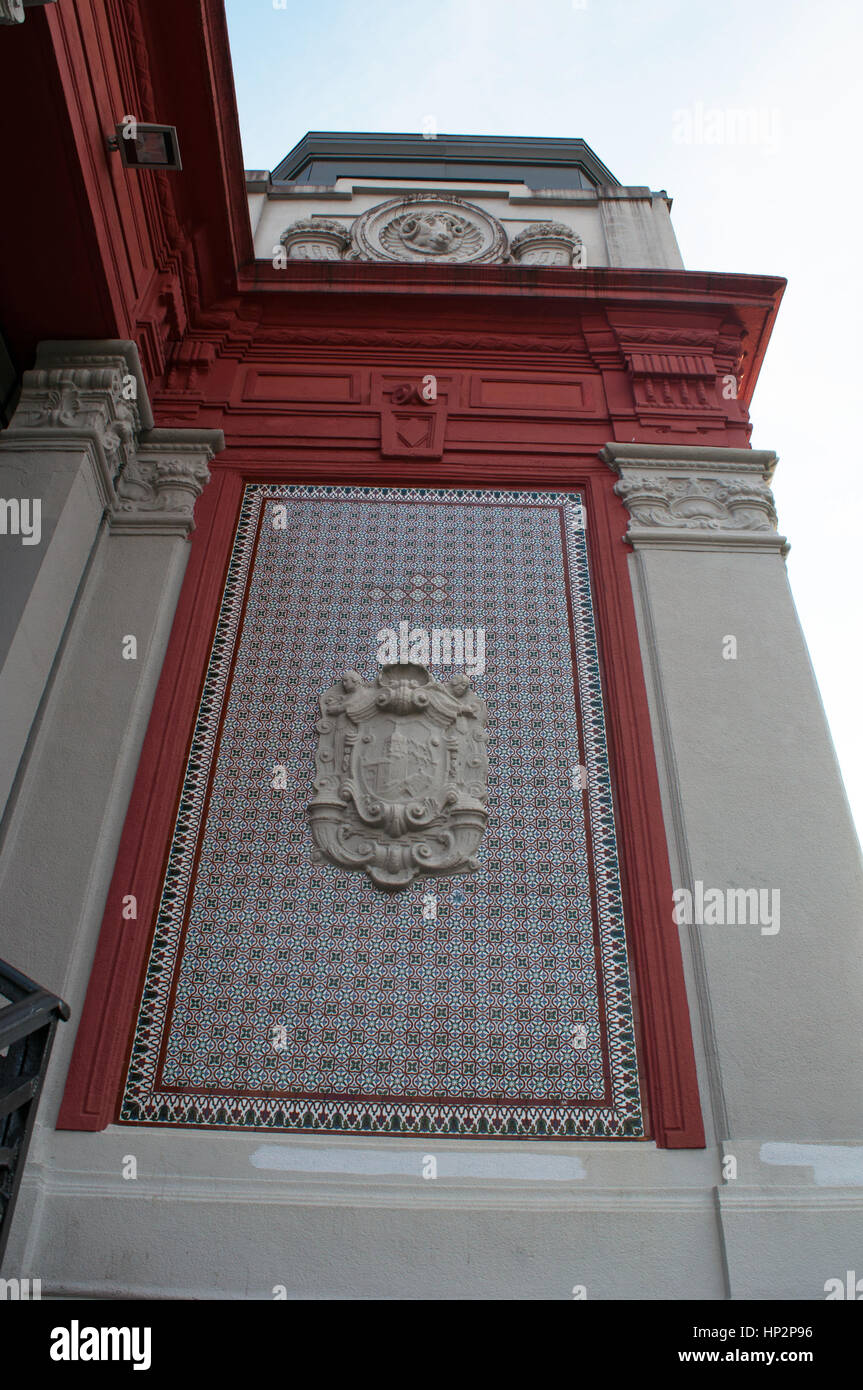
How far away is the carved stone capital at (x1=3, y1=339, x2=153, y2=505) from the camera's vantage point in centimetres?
388

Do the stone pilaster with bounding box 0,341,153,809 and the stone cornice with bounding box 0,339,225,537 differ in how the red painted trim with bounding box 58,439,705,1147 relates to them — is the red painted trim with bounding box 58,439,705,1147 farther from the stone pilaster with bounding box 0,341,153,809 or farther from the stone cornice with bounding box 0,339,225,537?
the stone pilaster with bounding box 0,341,153,809

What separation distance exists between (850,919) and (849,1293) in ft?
3.50

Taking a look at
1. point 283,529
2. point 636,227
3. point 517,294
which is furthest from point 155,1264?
point 636,227

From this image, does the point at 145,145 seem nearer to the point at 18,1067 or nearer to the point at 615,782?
→ the point at 615,782

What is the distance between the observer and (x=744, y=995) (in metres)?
3.06

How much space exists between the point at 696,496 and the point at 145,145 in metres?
2.68

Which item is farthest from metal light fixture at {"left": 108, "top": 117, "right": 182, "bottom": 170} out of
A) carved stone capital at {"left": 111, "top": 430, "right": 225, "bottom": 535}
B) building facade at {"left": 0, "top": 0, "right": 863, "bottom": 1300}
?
carved stone capital at {"left": 111, "top": 430, "right": 225, "bottom": 535}

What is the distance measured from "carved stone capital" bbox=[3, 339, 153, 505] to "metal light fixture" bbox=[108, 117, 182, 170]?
2.25ft

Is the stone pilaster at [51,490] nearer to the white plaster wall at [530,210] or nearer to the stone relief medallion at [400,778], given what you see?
the stone relief medallion at [400,778]

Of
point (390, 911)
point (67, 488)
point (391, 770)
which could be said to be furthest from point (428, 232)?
point (390, 911)

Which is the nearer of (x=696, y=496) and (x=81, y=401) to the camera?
(x=81, y=401)

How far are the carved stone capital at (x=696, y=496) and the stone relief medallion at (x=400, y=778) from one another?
1.22 metres

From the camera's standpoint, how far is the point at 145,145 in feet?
12.4
